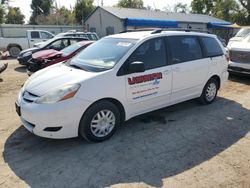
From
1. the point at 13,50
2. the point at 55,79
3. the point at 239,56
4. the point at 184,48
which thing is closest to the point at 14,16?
the point at 13,50

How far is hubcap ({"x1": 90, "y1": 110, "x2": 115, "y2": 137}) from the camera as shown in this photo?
4297mm

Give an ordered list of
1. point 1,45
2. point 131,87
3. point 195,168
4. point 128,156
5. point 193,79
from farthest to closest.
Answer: point 1,45 < point 193,79 < point 131,87 < point 128,156 < point 195,168

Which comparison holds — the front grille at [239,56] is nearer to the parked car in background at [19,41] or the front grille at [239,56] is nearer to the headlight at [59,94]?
the headlight at [59,94]

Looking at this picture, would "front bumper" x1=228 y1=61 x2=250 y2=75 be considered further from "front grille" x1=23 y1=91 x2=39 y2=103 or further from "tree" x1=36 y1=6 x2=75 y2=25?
"tree" x1=36 y1=6 x2=75 y2=25

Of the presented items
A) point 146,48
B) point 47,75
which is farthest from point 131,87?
point 47,75

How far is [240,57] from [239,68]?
1.33 feet

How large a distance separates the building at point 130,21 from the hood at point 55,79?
2262 centimetres

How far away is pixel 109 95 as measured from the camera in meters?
4.32

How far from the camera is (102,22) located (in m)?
30.5

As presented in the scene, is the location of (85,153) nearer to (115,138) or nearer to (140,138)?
(115,138)

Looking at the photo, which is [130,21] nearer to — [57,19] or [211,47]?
[211,47]

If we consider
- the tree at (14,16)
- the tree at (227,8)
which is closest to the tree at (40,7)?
the tree at (14,16)

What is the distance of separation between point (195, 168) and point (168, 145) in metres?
0.74

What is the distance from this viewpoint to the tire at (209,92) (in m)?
6.26
